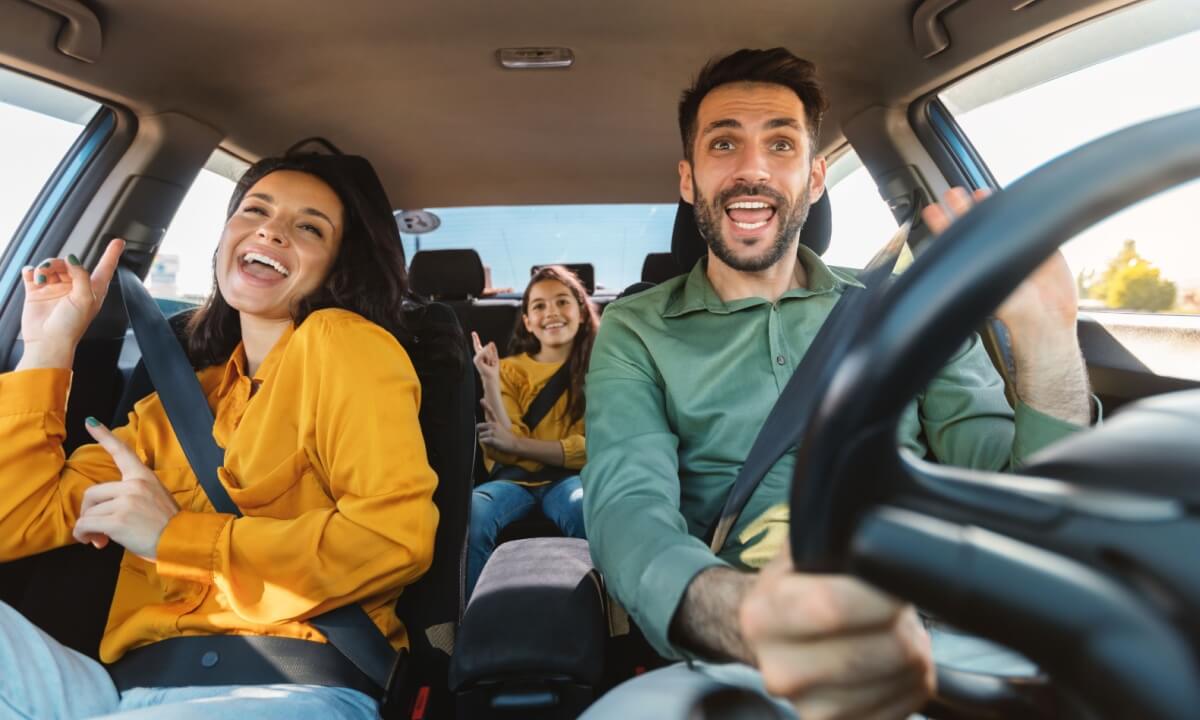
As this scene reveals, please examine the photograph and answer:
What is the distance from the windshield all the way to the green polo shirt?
1577 millimetres

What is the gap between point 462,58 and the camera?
2.01m

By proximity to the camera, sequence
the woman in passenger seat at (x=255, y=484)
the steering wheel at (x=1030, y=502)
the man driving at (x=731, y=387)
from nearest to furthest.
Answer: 1. the steering wheel at (x=1030, y=502)
2. the man driving at (x=731, y=387)
3. the woman in passenger seat at (x=255, y=484)

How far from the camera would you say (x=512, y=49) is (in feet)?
6.50

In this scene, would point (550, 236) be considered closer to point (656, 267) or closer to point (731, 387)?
point (656, 267)

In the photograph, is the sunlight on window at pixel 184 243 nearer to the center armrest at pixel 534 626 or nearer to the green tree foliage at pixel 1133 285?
the center armrest at pixel 534 626

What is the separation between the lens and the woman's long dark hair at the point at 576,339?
3230mm

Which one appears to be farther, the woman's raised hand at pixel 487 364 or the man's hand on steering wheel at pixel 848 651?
the woman's raised hand at pixel 487 364

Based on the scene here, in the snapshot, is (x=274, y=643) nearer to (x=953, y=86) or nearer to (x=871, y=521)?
(x=871, y=521)

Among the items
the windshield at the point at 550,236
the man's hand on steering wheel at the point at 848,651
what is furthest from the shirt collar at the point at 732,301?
the windshield at the point at 550,236

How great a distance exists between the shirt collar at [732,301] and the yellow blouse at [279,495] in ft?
1.92

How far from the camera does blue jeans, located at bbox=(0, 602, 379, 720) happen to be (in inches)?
40.4

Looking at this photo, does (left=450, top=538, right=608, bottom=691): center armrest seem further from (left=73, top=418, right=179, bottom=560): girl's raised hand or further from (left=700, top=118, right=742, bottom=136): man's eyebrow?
(left=700, top=118, right=742, bottom=136): man's eyebrow

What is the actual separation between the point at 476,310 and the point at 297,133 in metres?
1.41

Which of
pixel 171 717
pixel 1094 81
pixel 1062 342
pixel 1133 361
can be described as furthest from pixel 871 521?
pixel 1094 81
